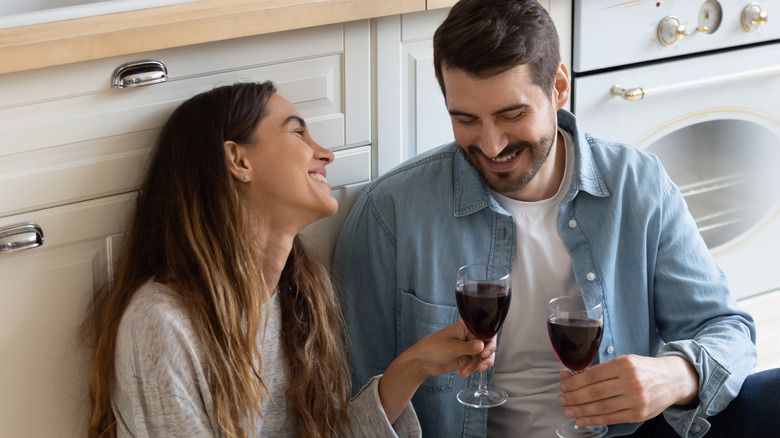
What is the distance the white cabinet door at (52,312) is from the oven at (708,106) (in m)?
0.87

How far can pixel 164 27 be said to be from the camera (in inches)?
51.8

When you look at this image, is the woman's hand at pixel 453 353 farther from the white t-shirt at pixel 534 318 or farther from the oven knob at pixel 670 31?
the oven knob at pixel 670 31

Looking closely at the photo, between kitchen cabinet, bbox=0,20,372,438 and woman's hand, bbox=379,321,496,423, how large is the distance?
16.6 inches

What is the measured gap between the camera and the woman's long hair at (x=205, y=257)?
1.29 metres

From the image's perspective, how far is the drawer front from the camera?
130 centimetres

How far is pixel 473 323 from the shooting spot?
1.28 m

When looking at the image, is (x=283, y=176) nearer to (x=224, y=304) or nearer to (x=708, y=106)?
(x=224, y=304)

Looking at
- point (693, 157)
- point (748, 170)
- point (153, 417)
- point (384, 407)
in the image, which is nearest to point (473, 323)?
point (384, 407)

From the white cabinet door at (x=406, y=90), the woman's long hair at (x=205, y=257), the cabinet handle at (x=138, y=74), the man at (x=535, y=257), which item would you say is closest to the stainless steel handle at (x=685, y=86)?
the man at (x=535, y=257)

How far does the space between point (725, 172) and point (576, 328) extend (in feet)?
3.08

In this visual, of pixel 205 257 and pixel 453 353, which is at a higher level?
pixel 205 257

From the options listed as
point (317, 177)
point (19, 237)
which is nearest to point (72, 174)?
point (19, 237)

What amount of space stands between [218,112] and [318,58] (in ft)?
0.74

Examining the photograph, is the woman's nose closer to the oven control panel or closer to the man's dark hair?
the man's dark hair
